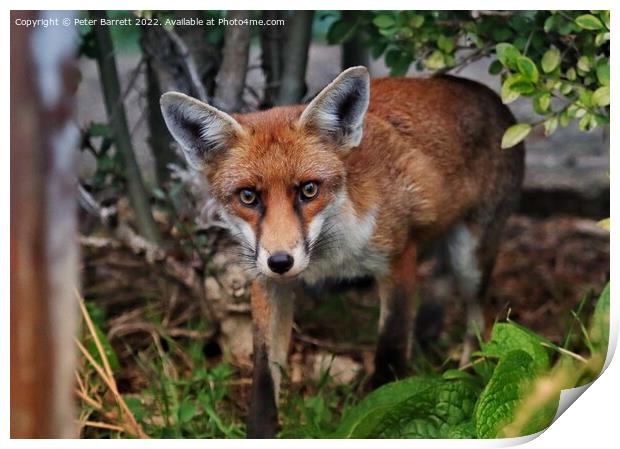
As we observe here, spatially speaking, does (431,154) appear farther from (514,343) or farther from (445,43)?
(514,343)

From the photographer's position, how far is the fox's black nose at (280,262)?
3.14 m

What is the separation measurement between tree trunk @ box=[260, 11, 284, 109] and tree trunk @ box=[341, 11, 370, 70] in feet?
0.94

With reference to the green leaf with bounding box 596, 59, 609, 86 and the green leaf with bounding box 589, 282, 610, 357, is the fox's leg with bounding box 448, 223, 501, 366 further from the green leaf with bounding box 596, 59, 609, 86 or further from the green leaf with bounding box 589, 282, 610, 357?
the green leaf with bounding box 596, 59, 609, 86

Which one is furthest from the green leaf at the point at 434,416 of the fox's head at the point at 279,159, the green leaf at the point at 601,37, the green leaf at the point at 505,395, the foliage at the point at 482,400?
the green leaf at the point at 601,37

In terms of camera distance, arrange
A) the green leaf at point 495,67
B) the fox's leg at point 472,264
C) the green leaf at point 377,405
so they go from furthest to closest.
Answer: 1. the fox's leg at point 472,264
2. the green leaf at point 495,67
3. the green leaf at point 377,405

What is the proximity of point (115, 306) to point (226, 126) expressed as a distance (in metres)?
1.63

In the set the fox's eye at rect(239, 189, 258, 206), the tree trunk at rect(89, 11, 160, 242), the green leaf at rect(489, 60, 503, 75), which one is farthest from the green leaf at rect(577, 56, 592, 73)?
the tree trunk at rect(89, 11, 160, 242)

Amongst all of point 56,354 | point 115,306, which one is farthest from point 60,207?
point 115,306

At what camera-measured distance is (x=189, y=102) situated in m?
3.30

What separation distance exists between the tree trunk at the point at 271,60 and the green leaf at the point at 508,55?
3.18 ft

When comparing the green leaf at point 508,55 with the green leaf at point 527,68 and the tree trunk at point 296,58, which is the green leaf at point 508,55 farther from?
the tree trunk at point 296,58

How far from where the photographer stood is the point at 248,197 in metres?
3.33

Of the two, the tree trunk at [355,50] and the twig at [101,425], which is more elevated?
the tree trunk at [355,50]
